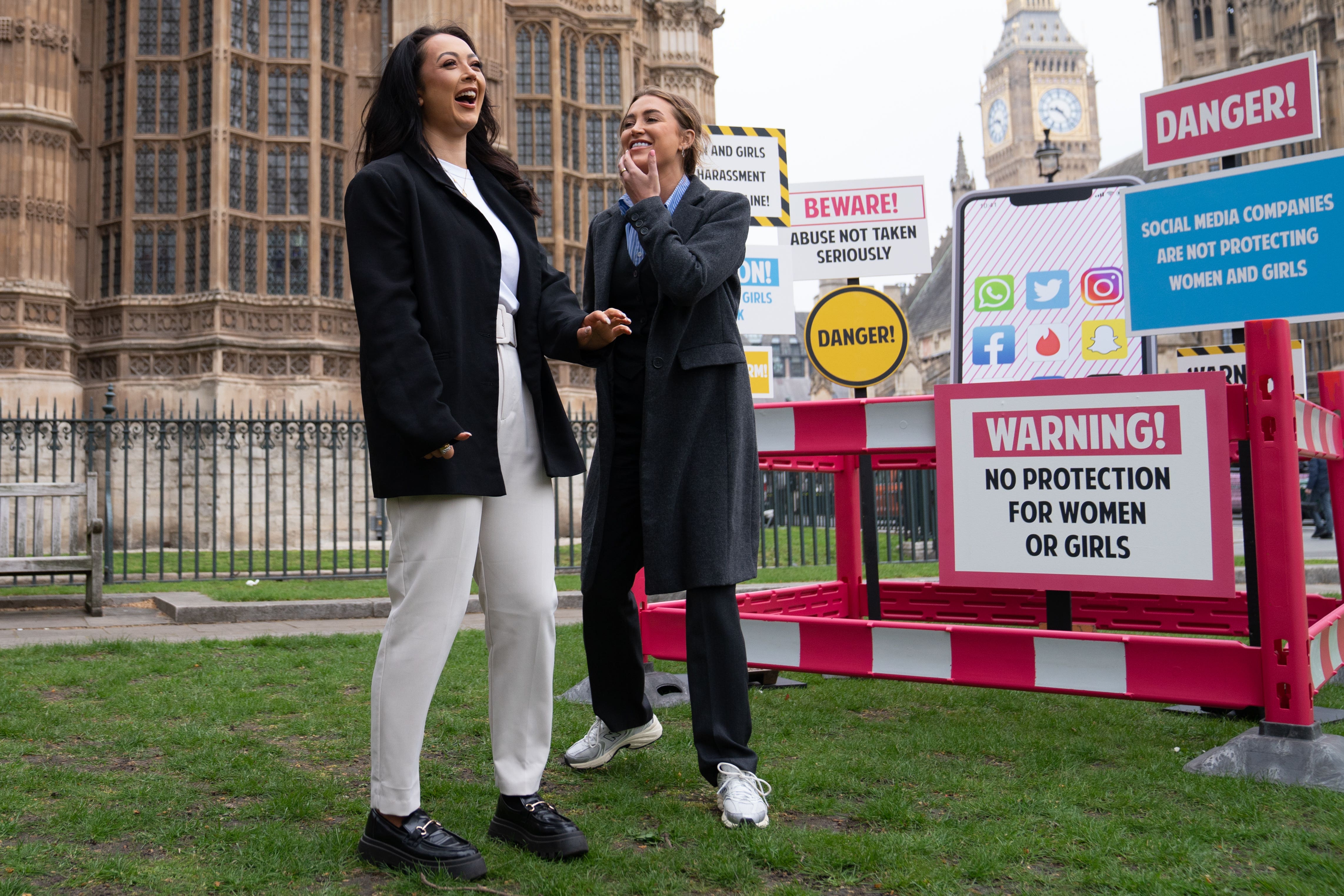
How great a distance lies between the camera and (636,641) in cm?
340

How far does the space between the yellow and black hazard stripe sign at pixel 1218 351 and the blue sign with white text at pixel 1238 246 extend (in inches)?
69.6

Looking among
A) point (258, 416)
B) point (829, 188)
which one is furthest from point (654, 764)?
point (258, 416)

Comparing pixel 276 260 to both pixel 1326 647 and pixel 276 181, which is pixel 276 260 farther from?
pixel 1326 647

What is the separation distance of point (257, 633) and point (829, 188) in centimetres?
491

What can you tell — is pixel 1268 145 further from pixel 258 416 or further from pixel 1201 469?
pixel 258 416

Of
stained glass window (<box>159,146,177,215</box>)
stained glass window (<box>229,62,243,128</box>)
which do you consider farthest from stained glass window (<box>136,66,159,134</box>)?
stained glass window (<box>229,62,243,128</box>)

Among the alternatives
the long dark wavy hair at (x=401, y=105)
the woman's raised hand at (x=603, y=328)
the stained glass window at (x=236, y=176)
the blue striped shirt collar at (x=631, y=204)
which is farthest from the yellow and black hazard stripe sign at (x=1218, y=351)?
the stained glass window at (x=236, y=176)

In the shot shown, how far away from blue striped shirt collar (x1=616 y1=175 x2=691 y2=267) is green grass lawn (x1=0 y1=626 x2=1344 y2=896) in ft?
5.37

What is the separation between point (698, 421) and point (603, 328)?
1.47ft

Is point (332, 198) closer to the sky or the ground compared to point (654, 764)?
closer to the sky

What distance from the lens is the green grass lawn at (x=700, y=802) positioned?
238 cm

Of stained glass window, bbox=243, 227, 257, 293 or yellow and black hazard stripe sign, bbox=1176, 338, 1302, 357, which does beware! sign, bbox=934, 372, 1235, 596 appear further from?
stained glass window, bbox=243, 227, 257, 293

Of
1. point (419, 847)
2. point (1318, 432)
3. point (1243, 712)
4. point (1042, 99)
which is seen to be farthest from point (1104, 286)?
point (1042, 99)

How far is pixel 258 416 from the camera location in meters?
19.1
